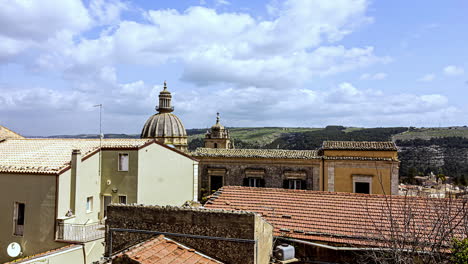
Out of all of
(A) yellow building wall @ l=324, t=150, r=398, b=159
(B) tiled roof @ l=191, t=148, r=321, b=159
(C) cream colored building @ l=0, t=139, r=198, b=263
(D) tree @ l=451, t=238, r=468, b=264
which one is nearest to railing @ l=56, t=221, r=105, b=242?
(C) cream colored building @ l=0, t=139, r=198, b=263

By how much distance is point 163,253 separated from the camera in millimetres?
7539

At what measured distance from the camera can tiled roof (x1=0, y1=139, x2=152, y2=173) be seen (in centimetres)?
1767

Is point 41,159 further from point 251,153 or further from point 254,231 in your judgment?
point 254,231

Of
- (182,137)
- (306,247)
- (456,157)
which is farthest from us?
(456,157)

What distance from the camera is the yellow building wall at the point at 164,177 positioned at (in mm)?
20250

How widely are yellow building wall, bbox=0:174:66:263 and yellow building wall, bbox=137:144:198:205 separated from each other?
14.6ft

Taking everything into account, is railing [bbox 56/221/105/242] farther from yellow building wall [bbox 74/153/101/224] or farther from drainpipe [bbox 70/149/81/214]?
drainpipe [bbox 70/149/81/214]

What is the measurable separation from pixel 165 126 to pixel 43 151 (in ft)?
96.2

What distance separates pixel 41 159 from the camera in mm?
18828

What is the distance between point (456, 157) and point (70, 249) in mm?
79351

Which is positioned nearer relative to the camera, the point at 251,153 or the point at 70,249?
the point at 70,249

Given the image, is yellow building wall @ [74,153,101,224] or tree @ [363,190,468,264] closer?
tree @ [363,190,468,264]

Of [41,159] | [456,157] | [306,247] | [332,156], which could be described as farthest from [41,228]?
[456,157]

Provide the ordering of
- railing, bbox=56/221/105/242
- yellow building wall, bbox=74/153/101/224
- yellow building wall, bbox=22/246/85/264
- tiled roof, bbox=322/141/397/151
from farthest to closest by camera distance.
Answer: tiled roof, bbox=322/141/397/151 < yellow building wall, bbox=74/153/101/224 < railing, bbox=56/221/105/242 < yellow building wall, bbox=22/246/85/264
